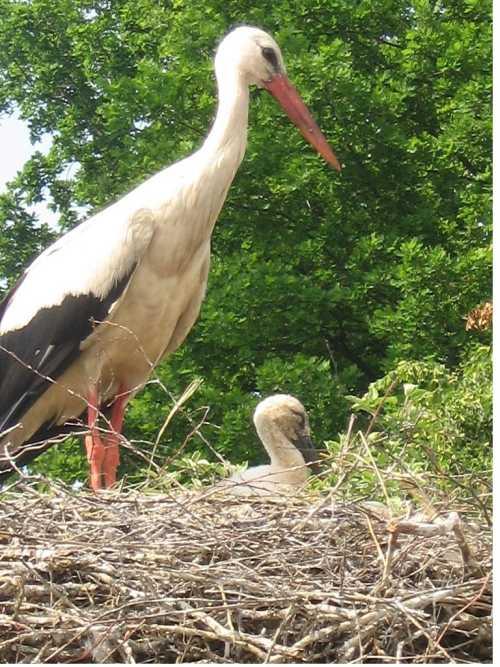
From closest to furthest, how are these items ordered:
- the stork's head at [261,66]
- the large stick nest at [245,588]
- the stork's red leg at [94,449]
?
the large stick nest at [245,588]
the stork's red leg at [94,449]
the stork's head at [261,66]

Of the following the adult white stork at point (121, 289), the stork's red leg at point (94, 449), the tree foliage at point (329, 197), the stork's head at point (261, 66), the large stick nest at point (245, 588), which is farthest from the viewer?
the tree foliage at point (329, 197)

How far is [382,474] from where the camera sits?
4.25 metres

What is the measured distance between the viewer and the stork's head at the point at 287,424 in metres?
6.40

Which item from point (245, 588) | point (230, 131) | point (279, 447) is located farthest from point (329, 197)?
point (245, 588)

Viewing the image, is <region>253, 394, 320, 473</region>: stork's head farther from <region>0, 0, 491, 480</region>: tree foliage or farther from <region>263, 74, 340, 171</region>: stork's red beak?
<region>0, 0, 491, 480</region>: tree foliage

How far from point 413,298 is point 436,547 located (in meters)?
6.78

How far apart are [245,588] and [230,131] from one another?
9.21 feet

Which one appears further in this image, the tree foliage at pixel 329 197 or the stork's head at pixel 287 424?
the tree foliage at pixel 329 197

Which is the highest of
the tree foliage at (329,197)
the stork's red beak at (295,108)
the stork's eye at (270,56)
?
the stork's eye at (270,56)

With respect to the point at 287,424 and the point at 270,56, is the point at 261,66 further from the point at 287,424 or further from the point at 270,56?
the point at 287,424

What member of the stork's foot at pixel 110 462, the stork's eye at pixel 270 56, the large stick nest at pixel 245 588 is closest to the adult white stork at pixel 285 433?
the stork's foot at pixel 110 462

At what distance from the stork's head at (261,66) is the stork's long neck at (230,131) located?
108 mm

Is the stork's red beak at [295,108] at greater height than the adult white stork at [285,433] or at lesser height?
greater

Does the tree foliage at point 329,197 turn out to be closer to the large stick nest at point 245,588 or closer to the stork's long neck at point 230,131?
the stork's long neck at point 230,131
